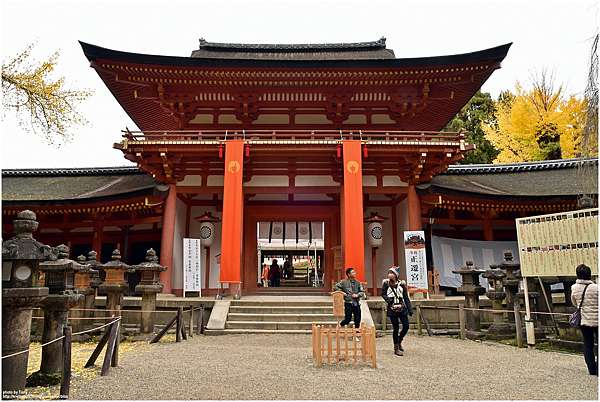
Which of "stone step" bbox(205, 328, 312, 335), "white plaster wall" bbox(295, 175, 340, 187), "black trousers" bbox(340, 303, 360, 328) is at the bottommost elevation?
"stone step" bbox(205, 328, 312, 335)

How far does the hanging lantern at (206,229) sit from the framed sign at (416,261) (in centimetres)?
667

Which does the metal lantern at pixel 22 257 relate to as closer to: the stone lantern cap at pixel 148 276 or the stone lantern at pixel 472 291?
the stone lantern cap at pixel 148 276

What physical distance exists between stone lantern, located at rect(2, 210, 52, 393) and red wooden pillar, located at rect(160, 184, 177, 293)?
8.43 m

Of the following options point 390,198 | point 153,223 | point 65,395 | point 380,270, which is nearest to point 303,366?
point 65,395

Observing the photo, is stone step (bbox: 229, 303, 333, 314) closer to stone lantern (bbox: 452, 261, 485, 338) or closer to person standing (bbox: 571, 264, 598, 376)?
stone lantern (bbox: 452, 261, 485, 338)

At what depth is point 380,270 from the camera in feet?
50.1

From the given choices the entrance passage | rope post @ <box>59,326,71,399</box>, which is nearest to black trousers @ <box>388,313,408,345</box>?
rope post @ <box>59,326,71,399</box>

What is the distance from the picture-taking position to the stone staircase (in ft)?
33.8

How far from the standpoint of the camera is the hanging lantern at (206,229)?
47.6 ft

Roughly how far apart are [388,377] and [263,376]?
68.3 inches

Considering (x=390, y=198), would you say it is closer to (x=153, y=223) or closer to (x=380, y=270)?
(x=380, y=270)

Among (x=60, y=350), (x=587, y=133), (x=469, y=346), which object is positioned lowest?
(x=469, y=346)

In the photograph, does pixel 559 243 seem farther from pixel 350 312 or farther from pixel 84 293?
pixel 84 293

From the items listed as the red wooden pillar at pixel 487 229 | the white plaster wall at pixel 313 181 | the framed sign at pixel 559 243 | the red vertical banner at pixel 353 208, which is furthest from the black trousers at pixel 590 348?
the red wooden pillar at pixel 487 229
